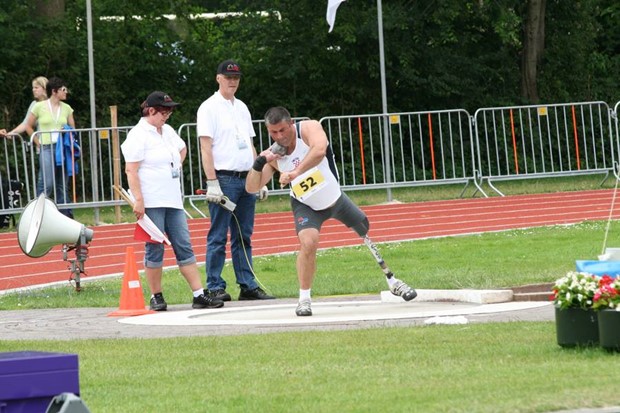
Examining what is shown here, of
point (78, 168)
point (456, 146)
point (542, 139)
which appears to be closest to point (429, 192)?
point (456, 146)

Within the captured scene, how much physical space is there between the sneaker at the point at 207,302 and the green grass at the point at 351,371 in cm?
297

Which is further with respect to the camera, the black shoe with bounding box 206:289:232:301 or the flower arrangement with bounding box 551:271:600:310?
the black shoe with bounding box 206:289:232:301

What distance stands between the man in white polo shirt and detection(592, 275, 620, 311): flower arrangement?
5.78m

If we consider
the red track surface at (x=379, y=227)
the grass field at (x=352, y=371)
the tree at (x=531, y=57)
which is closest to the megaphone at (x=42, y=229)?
the red track surface at (x=379, y=227)

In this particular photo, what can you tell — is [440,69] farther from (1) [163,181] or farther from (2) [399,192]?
(1) [163,181]

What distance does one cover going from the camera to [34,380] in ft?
23.8

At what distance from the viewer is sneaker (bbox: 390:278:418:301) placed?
13.6 m

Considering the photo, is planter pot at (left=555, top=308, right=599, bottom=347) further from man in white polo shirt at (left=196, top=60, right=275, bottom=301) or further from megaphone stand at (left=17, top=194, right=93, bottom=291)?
megaphone stand at (left=17, top=194, right=93, bottom=291)

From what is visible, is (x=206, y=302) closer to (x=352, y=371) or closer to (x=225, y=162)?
(x=225, y=162)

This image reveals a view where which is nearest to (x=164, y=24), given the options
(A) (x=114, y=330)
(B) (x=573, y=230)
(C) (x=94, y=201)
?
(C) (x=94, y=201)

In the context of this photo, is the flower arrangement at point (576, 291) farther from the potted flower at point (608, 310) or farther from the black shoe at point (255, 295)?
the black shoe at point (255, 295)

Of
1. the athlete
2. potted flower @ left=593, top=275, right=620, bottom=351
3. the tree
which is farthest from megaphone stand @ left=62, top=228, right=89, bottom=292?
the tree

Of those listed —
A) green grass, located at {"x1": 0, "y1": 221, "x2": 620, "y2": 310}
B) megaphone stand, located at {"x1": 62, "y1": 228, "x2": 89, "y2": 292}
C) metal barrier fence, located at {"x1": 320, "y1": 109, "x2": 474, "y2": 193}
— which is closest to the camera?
green grass, located at {"x1": 0, "y1": 221, "x2": 620, "y2": 310}

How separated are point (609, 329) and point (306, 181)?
14.4 ft
